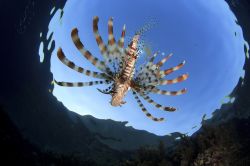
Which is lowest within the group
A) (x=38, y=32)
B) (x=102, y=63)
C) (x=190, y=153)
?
(x=190, y=153)

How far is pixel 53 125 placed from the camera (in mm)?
20141

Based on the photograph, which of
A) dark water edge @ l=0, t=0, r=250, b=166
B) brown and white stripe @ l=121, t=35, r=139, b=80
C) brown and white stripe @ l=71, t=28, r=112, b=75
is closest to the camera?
brown and white stripe @ l=71, t=28, r=112, b=75

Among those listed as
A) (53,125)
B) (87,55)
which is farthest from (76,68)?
(53,125)

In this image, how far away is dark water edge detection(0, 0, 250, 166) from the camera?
40.2 ft

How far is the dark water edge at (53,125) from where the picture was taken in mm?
12245

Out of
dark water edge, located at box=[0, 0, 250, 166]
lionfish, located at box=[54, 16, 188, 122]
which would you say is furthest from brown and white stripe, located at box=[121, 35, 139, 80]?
dark water edge, located at box=[0, 0, 250, 166]

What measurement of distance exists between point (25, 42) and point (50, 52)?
1.71 meters

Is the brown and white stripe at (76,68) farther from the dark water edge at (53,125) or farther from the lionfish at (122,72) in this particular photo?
the dark water edge at (53,125)

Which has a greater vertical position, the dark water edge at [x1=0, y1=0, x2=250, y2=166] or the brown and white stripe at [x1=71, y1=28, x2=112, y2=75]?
the dark water edge at [x1=0, y1=0, x2=250, y2=166]

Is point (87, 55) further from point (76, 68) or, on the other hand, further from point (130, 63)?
point (130, 63)

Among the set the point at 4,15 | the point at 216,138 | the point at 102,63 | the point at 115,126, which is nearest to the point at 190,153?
the point at 216,138

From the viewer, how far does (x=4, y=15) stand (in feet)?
48.7

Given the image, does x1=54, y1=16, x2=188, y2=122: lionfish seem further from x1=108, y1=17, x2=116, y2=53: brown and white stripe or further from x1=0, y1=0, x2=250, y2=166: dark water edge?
x1=0, y1=0, x2=250, y2=166: dark water edge

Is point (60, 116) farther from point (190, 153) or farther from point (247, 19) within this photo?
point (247, 19)
